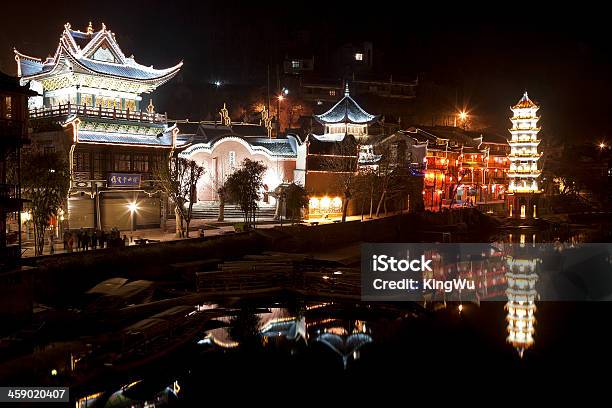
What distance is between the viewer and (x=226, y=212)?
43.8 meters

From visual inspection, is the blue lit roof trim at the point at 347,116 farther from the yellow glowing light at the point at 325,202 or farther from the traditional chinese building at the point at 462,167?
the yellow glowing light at the point at 325,202

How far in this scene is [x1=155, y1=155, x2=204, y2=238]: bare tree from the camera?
33250 millimetres

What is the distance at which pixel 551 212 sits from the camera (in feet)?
217

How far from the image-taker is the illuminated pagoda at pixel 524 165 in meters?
59.5

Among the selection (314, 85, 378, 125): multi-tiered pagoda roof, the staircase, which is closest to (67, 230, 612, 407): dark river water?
the staircase

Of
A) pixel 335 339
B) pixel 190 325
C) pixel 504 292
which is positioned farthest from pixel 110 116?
pixel 504 292

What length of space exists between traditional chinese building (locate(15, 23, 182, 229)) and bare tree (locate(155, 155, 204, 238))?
5.79ft

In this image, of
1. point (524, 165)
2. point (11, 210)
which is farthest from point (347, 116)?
point (11, 210)

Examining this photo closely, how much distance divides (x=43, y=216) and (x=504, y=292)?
22842mm

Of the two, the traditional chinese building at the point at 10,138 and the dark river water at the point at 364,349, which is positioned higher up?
the traditional chinese building at the point at 10,138

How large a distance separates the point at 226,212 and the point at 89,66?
47.1 feet

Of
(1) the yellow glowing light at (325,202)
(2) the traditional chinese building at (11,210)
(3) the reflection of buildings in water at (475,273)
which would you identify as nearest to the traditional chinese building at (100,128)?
(2) the traditional chinese building at (11,210)

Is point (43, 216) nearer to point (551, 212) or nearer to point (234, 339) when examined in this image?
point (234, 339)

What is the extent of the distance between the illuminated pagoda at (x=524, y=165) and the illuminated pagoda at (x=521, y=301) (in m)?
21.0
